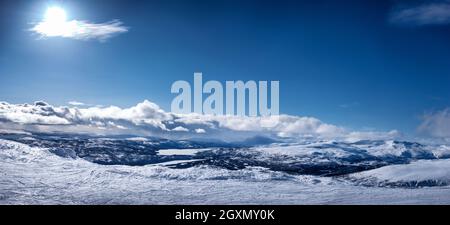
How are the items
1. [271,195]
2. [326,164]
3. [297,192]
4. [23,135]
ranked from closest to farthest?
[271,195] → [297,192] → [23,135] → [326,164]

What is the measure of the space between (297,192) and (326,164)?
22352 millimetres

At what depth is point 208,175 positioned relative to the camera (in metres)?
23.4

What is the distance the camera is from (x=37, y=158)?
70.4 feet

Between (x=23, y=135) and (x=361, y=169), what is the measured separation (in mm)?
25356

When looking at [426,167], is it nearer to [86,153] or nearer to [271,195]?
[271,195]

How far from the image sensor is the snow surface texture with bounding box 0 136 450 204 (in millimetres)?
13102

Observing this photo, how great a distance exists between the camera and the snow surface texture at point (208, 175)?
43.0 feet
